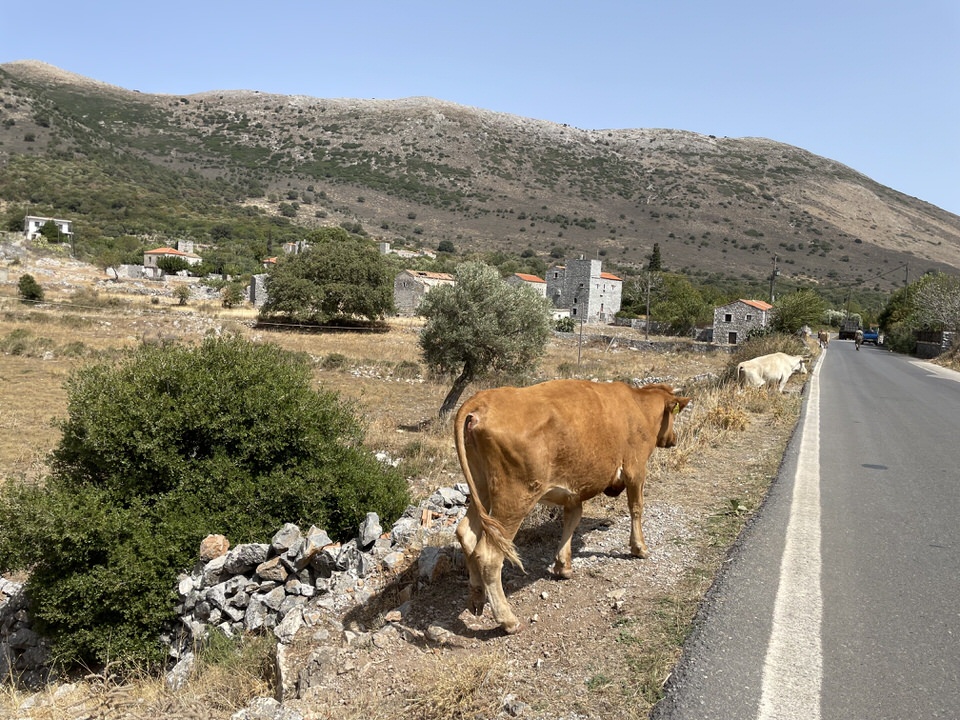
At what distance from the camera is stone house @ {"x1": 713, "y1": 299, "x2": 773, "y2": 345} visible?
56938 mm

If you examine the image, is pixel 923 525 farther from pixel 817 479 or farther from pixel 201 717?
pixel 201 717

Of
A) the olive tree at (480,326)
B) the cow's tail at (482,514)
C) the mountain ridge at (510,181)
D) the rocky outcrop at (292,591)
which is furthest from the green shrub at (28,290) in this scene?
the mountain ridge at (510,181)

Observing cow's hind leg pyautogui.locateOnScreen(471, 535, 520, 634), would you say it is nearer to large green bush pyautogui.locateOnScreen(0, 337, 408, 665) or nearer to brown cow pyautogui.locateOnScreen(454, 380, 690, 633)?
brown cow pyautogui.locateOnScreen(454, 380, 690, 633)

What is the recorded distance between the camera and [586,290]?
74125mm

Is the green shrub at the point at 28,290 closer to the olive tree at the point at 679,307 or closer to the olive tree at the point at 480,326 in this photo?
the olive tree at the point at 480,326

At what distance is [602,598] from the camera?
4.65 metres

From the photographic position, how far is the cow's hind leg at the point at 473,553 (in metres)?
4.35

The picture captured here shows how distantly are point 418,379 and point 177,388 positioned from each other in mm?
24191

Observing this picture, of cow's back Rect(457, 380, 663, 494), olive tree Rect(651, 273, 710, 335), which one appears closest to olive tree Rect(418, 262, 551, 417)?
cow's back Rect(457, 380, 663, 494)

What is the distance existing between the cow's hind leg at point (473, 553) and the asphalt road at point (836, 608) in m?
1.39

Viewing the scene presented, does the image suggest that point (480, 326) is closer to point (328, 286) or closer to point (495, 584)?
point (495, 584)

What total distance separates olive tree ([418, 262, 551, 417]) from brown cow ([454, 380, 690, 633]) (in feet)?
51.5

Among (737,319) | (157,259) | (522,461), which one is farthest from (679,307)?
(522,461)

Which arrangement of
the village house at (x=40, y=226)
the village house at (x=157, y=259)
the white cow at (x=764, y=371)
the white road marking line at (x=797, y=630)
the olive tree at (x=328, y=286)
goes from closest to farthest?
the white road marking line at (x=797, y=630) → the white cow at (x=764, y=371) → the olive tree at (x=328, y=286) → the village house at (x=157, y=259) → the village house at (x=40, y=226)
